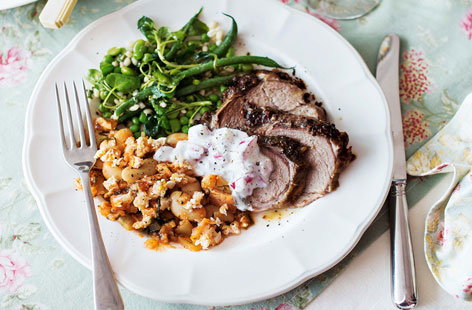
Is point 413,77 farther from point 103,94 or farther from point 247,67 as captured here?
point 103,94

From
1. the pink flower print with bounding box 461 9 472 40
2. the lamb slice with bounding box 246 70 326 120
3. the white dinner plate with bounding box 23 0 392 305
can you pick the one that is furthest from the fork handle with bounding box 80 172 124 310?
the pink flower print with bounding box 461 9 472 40

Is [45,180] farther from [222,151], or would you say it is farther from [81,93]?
[222,151]

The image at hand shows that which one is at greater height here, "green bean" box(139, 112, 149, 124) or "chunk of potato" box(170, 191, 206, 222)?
"green bean" box(139, 112, 149, 124)

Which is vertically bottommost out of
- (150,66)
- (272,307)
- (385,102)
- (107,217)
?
(272,307)

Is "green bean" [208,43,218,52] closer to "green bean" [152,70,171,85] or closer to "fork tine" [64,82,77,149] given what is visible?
"green bean" [152,70,171,85]

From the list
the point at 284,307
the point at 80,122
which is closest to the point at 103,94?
the point at 80,122

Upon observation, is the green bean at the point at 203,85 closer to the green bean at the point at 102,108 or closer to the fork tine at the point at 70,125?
the green bean at the point at 102,108

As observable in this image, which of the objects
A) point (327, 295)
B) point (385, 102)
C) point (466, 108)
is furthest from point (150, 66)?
point (466, 108)
